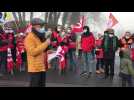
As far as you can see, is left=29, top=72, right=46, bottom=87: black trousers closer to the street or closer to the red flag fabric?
the street

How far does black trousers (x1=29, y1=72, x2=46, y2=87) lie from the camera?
7168 mm

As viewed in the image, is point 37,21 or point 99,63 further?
point 99,63

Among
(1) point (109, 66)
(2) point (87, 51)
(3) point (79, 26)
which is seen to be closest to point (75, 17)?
(3) point (79, 26)

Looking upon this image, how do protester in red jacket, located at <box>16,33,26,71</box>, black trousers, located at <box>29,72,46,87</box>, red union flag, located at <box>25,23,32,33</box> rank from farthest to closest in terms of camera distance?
protester in red jacket, located at <box>16,33,26,71</box>
red union flag, located at <box>25,23,32,33</box>
black trousers, located at <box>29,72,46,87</box>

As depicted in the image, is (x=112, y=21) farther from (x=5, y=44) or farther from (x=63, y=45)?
(x=5, y=44)

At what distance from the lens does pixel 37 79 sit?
717 centimetres

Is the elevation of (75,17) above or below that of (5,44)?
above

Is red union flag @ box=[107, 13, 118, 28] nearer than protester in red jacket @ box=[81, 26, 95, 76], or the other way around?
red union flag @ box=[107, 13, 118, 28]

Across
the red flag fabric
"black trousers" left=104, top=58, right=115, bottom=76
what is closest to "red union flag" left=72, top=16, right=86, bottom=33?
"black trousers" left=104, top=58, right=115, bottom=76

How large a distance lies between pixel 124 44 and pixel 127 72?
0.55 m

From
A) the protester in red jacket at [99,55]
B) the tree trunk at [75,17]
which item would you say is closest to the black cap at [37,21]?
the tree trunk at [75,17]
